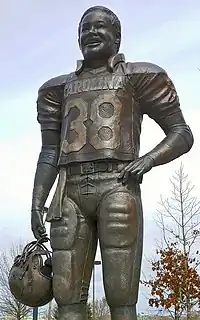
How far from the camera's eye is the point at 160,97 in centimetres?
486

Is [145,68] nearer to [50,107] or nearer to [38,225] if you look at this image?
[50,107]

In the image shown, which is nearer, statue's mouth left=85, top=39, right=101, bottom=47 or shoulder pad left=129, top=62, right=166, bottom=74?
shoulder pad left=129, top=62, right=166, bottom=74

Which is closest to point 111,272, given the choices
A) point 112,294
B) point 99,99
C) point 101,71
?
point 112,294

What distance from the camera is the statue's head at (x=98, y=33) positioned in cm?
496

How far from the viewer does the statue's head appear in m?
4.96

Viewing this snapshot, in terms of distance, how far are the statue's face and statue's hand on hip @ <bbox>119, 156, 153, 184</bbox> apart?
100 centimetres

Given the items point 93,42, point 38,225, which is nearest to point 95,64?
point 93,42

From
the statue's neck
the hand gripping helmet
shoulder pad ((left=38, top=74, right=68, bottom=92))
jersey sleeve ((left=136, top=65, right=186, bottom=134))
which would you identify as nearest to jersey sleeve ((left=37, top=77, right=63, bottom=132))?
shoulder pad ((left=38, top=74, right=68, bottom=92))

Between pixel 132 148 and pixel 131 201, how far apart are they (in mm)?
426

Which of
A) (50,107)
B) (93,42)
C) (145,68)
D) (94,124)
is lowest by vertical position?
(94,124)

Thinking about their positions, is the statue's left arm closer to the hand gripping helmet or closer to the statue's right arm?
the statue's right arm

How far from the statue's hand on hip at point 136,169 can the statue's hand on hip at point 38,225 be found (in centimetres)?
80

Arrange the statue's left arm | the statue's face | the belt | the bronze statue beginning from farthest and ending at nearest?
the statue's face
the statue's left arm
the belt
the bronze statue

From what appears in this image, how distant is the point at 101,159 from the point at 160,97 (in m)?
0.75
